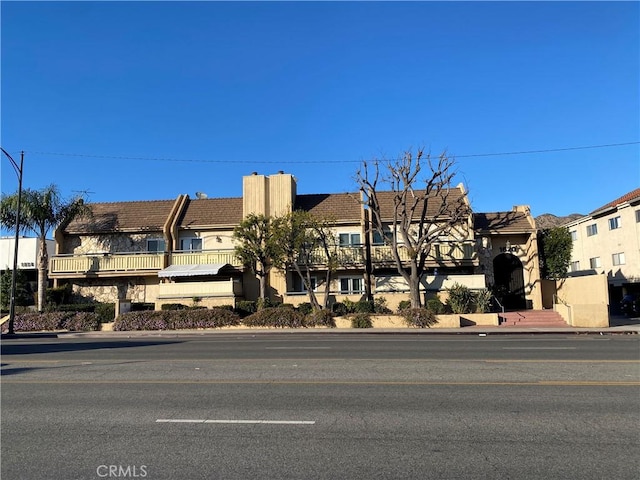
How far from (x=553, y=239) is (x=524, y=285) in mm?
3473

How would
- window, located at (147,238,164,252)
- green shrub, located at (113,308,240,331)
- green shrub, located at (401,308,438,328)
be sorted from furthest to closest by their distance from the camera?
window, located at (147,238,164,252)
green shrub, located at (113,308,240,331)
green shrub, located at (401,308,438,328)

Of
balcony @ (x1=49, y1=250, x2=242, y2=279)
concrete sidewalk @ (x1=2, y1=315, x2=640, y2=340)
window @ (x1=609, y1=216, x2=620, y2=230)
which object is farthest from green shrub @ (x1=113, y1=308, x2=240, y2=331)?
window @ (x1=609, y1=216, x2=620, y2=230)

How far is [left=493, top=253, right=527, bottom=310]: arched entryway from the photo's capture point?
32.8 meters

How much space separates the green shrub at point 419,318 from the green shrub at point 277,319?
553cm

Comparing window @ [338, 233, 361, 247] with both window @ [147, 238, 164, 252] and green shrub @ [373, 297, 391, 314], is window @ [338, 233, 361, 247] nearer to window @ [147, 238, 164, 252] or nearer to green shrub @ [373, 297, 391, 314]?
green shrub @ [373, 297, 391, 314]

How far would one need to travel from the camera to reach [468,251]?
3138cm

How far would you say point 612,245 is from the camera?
37.3 metres

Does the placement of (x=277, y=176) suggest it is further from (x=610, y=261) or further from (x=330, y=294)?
(x=610, y=261)

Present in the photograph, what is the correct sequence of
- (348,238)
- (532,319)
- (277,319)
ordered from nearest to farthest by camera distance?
(277,319), (532,319), (348,238)

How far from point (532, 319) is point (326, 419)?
23.1 meters

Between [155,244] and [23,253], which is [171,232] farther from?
[23,253]

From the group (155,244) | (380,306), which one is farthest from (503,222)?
(155,244)

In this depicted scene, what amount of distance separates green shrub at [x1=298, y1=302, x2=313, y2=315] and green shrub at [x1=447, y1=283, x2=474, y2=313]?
8.01 meters

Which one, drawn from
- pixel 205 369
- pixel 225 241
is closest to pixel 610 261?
pixel 225 241
